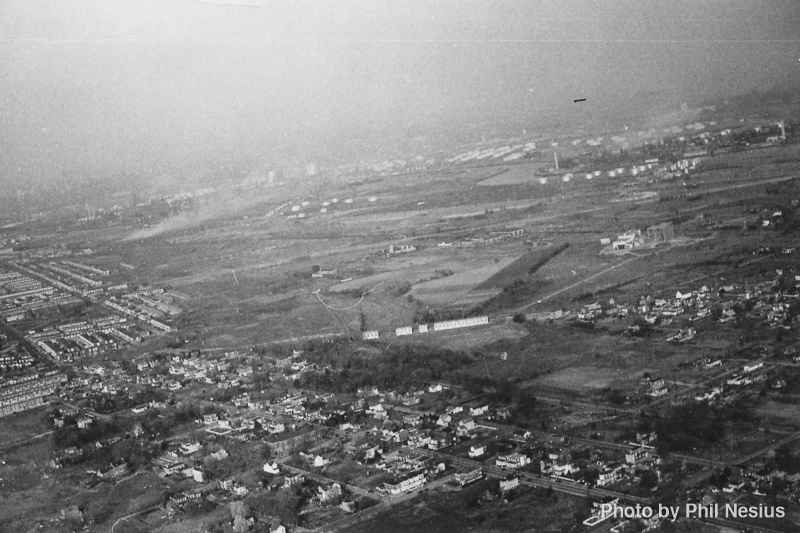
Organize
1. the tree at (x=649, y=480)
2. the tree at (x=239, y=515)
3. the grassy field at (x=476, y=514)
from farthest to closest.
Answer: the tree at (x=239, y=515) < the tree at (x=649, y=480) < the grassy field at (x=476, y=514)

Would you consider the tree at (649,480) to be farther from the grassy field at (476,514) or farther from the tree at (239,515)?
the tree at (239,515)

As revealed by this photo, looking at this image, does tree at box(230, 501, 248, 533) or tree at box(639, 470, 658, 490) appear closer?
tree at box(639, 470, 658, 490)

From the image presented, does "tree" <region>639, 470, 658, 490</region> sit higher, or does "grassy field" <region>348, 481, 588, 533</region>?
"tree" <region>639, 470, 658, 490</region>

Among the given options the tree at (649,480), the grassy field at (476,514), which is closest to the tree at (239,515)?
the grassy field at (476,514)

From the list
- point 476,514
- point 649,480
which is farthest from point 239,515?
point 649,480

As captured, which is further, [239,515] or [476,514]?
[239,515]

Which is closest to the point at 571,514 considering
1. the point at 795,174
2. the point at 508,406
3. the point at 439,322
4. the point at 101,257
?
the point at 508,406

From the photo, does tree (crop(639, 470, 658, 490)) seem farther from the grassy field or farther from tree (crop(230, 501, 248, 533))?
tree (crop(230, 501, 248, 533))

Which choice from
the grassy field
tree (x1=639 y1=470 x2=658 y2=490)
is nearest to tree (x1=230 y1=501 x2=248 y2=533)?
the grassy field

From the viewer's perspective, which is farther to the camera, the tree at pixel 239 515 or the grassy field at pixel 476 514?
the tree at pixel 239 515

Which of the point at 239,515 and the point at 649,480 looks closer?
the point at 649,480

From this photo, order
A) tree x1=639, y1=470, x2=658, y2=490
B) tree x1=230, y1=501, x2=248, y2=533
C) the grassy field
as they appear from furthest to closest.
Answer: tree x1=230, y1=501, x2=248, y2=533, tree x1=639, y1=470, x2=658, y2=490, the grassy field

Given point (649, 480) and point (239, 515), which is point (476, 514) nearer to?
point (649, 480)
